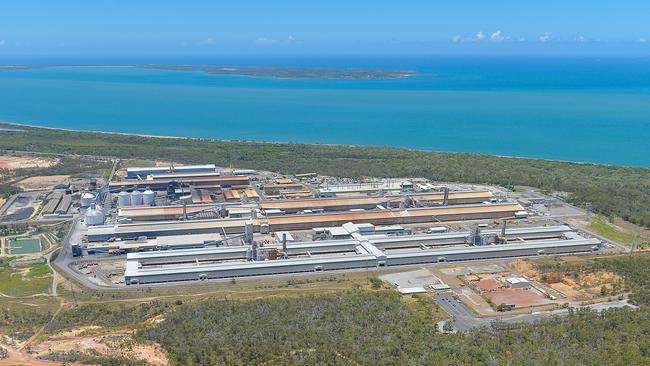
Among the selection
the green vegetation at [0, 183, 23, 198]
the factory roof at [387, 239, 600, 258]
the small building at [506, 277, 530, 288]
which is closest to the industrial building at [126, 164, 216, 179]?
the green vegetation at [0, 183, 23, 198]

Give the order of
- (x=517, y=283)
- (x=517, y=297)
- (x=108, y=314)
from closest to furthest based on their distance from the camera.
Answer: (x=108, y=314)
(x=517, y=297)
(x=517, y=283)

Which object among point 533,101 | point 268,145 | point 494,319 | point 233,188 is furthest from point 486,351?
point 533,101

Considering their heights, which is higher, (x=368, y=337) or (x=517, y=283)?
(x=368, y=337)

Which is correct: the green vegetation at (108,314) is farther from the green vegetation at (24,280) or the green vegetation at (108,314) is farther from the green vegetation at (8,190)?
the green vegetation at (8,190)

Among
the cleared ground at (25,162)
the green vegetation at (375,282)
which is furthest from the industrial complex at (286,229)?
the cleared ground at (25,162)

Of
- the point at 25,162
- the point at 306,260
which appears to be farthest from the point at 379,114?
the point at 306,260

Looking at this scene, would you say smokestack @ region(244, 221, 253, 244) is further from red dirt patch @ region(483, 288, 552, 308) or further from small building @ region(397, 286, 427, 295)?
red dirt patch @ region(483, 288, 552, 308)

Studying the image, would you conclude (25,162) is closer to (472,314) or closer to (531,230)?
(531,230)
